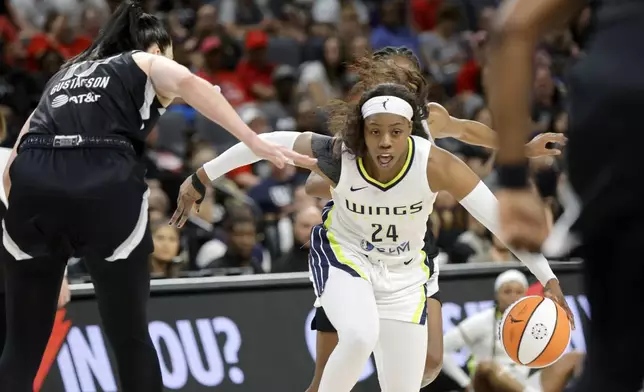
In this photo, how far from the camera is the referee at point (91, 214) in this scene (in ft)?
15.0

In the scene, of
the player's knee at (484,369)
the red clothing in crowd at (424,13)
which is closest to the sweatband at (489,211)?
the player's knee at (484,369)

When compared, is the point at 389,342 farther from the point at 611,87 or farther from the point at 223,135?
the point at 223,135

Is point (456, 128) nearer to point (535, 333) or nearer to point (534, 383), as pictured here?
point (535, 333)

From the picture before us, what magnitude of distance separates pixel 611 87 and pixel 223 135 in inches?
367

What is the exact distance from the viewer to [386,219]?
Answer: 5.41 m

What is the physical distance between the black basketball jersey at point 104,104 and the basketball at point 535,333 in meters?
2.50

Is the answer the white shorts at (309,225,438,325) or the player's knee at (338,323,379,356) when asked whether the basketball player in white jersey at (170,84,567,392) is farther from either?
the player's knee at (338,323,379,356)

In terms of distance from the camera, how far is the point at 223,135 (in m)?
11.9

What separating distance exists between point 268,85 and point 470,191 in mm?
7951

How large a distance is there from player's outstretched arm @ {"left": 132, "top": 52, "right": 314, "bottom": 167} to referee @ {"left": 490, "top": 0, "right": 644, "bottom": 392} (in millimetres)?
1691

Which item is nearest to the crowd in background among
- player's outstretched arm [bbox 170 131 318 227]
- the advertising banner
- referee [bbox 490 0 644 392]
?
the advertising banner

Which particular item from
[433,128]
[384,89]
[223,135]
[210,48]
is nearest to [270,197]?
[223,135]

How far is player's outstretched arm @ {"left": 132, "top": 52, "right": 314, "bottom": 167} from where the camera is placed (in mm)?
4375

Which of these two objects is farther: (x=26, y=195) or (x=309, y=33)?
(x=309, y=33)
